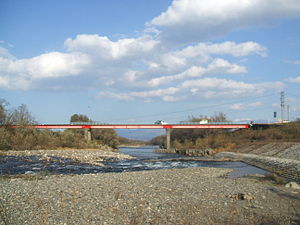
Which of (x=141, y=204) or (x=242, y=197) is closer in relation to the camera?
(x=141, y=204)

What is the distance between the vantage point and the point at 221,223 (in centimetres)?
1150

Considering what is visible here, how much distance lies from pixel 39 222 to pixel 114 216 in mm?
2919

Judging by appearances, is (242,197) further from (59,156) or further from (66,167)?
(59,156)

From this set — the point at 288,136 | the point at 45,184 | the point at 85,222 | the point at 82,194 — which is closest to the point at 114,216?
the point at 85,222

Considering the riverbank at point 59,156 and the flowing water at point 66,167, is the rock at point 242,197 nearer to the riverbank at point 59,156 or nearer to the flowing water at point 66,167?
the flowing water at point 66,167

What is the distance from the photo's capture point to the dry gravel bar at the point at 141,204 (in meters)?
11.4

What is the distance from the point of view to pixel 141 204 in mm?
13812

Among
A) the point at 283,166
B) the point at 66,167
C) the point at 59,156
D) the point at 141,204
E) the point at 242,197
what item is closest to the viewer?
the point at 141,204

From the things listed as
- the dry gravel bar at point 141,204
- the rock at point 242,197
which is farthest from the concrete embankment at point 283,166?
the rock at point 242,197

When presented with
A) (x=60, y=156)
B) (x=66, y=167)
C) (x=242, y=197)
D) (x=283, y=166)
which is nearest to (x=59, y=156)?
(x=60, y=156)

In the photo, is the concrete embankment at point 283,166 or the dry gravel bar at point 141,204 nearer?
the dry gravel bar at point 141,204

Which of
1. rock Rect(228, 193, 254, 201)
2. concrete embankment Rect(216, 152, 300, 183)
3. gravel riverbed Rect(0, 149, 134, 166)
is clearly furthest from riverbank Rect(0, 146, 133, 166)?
rock Rect(228, 193, 254, 201)

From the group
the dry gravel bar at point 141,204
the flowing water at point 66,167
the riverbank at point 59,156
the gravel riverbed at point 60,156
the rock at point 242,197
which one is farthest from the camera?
the gravel riverbed at point 60,156

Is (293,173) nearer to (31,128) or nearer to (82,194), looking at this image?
(82,194)
